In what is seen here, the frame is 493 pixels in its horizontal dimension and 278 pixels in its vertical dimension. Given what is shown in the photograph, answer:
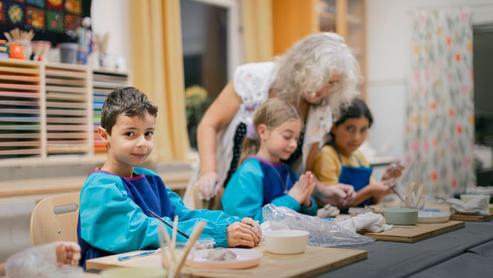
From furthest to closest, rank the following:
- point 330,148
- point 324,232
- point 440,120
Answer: point 440,120 → point 330,148 → point 324,232

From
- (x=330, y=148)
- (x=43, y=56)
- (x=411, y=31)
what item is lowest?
(x=330, y=148)

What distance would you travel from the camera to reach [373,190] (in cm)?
238

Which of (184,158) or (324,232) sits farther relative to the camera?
(184,158)

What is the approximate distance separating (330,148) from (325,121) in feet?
0.83

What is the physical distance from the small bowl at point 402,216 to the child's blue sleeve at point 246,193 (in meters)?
0.41

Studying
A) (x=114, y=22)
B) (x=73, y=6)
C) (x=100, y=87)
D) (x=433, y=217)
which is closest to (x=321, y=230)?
(x=433, y=217)

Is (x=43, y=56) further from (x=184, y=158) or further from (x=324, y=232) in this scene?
(x=324, y=232)

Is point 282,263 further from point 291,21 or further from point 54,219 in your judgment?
point 291,21

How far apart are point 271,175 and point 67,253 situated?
1104mm

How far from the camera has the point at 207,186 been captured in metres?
2.17

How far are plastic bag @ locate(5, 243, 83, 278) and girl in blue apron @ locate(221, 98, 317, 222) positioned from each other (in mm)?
923

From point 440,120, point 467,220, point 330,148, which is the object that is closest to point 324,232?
point 467,220

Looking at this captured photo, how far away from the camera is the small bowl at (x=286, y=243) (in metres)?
1.26

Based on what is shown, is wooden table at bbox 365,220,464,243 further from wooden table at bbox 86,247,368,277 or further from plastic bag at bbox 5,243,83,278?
plastic bag at bbox 5,243,83,278
